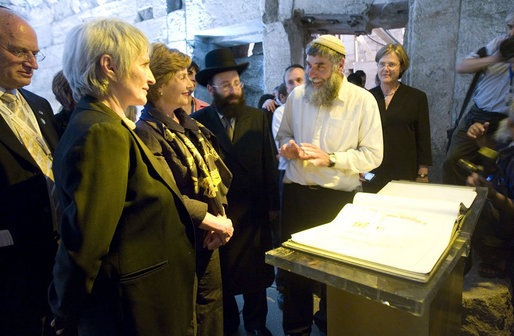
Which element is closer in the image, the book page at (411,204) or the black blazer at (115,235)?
the black blazer at (115,235)

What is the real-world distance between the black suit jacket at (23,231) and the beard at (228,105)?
123 centimetres

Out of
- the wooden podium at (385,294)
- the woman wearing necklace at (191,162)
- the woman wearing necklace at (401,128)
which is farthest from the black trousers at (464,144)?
the woman wearing necklace at (191,162)

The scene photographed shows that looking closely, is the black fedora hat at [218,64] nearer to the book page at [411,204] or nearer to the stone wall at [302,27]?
the stone wall at [302,27]

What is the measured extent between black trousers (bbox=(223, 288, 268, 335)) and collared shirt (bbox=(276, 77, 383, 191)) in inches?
38.1

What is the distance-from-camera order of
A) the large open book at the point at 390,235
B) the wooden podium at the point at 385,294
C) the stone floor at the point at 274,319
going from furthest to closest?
the stone floor at the point at 274,319
the large open book at the point at 390,235
the wooden podium at the point at 385,294

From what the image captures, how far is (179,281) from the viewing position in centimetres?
128

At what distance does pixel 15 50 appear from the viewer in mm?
1542

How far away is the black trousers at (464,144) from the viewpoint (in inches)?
99.7

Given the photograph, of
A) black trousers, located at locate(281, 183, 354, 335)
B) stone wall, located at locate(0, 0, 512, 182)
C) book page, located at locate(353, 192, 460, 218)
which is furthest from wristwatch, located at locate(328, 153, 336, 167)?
stone wall, located at locate(0, 0, 512, 182)

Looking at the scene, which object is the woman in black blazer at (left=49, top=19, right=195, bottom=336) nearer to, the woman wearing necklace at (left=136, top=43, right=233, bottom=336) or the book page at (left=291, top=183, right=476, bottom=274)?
the woman wearing necklace at (left=136, top=43, right=233, bottom=336)

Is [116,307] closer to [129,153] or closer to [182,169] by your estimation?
[129,153]

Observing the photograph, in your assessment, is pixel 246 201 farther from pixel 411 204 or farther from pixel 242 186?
pixel 411 204

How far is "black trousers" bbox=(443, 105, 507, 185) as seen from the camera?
253 centimetres

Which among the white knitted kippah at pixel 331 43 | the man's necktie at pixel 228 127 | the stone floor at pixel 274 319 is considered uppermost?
the white knitted kippah at pixel 331 43
